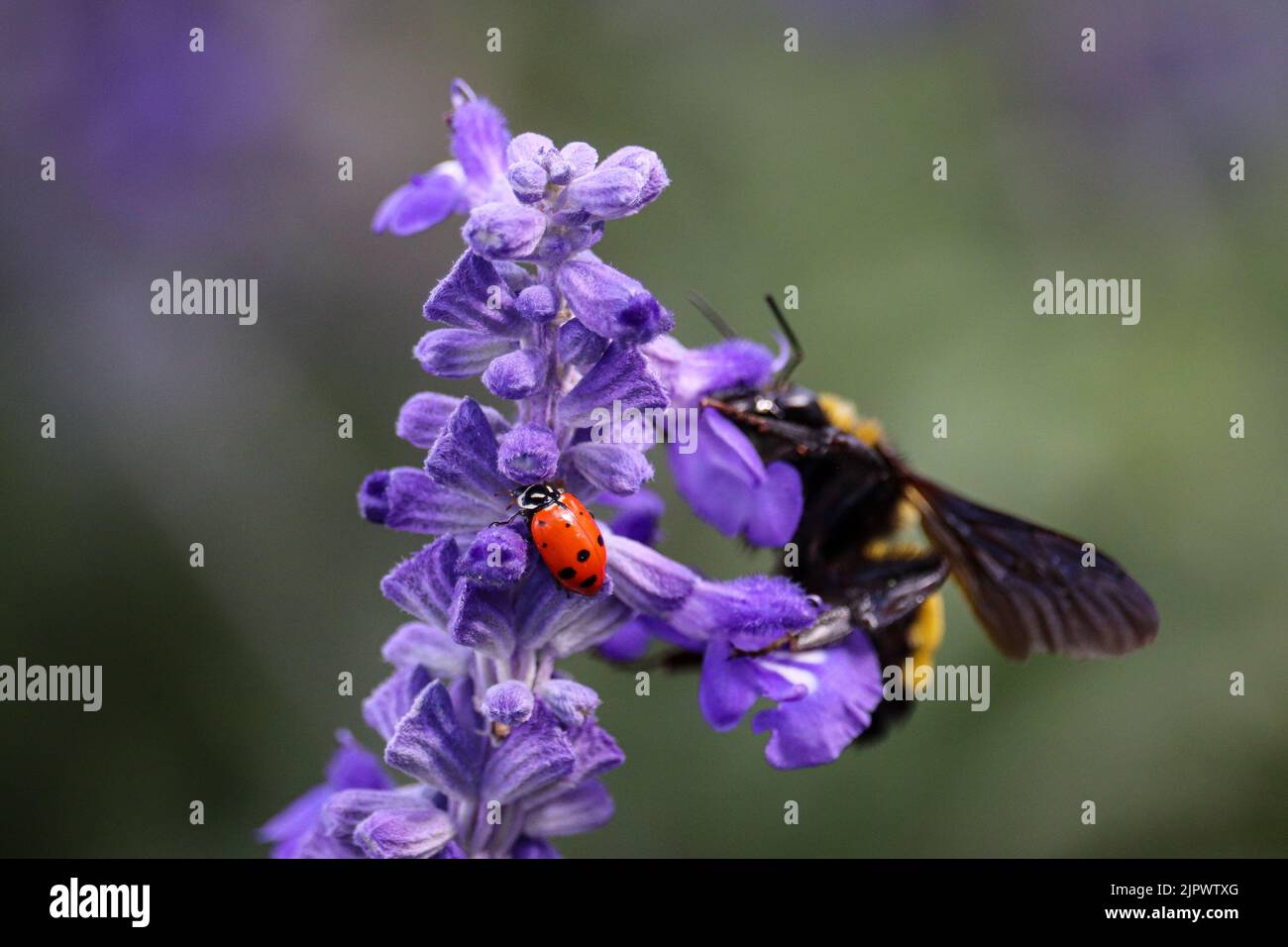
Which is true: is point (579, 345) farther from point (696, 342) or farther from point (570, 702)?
point (696, 342)

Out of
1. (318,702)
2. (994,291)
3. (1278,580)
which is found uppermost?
(994,291)

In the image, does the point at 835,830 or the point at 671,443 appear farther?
the point at 835,830

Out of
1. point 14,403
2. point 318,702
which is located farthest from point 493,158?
point 14,403

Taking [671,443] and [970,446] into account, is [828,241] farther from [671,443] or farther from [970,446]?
[671,443]

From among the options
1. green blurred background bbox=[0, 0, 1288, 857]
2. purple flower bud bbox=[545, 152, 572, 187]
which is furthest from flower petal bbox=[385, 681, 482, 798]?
green blurred background bbox=[0, 0, 1288, 857]

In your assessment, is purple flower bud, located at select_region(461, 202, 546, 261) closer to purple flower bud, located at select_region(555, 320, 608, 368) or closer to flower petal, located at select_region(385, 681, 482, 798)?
purple flower bud, located at select_region(555, 320, 608, 368)

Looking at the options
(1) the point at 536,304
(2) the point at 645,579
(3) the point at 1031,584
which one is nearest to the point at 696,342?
(3) the point at 1031,584
